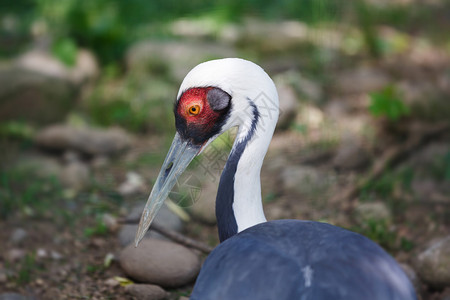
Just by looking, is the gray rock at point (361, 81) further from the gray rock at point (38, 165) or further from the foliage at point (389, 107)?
the gray rock at point (38, 165)

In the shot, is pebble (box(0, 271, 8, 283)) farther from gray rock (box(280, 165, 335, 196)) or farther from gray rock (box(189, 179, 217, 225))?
gray rock (box(280, 165, 335, 196))

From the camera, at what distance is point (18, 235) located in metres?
4.46

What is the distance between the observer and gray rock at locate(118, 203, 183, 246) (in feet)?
14.4

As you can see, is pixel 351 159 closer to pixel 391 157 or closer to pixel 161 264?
pixel 391 157

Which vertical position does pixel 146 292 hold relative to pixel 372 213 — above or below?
below

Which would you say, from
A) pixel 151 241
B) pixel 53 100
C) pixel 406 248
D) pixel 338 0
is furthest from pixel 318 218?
pixel 338 0

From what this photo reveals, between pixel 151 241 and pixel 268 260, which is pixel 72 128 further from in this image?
pixel 268 260

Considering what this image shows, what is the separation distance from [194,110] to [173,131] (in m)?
3.14

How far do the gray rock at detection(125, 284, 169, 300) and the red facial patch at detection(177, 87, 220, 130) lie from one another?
1118 millimetres

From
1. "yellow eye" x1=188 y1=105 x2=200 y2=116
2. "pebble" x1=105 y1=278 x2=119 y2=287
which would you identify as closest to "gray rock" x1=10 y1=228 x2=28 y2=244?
"pebble" x1=105 y1=278 x2=119 y2=287

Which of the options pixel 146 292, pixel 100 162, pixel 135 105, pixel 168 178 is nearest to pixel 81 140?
pixel 100 162

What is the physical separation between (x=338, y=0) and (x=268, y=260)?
21.1ft

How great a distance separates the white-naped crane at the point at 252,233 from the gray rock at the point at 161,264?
578mm

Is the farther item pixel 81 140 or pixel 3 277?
pixel 81 140
